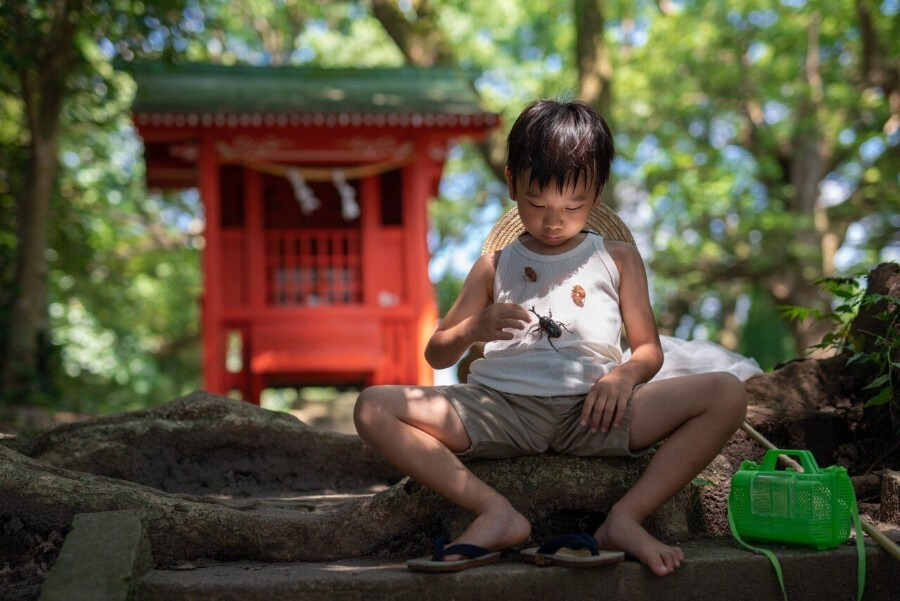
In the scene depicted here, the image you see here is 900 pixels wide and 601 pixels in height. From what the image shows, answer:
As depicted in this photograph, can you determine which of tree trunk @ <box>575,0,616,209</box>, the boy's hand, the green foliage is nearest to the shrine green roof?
tree trunk @ <box>575,0,616,209</box>

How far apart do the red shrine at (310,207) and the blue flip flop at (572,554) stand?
8.06 metres

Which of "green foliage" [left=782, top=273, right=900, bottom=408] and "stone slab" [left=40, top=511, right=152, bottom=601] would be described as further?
"green foliage" [left=782, top=273, right=900, bottom=408]

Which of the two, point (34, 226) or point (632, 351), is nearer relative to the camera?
point (632, 351)

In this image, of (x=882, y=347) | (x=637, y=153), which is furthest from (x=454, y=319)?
(x=637, y=153)

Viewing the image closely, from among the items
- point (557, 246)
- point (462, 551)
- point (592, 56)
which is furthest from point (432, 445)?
point (592, 56)

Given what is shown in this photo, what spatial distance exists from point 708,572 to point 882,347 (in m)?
1.53

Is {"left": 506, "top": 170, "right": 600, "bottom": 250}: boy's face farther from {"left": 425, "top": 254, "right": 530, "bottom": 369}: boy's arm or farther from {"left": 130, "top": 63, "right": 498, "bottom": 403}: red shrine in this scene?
{"left": 130, "top": 63, "right": 498, "bottom": 403}: red shrine

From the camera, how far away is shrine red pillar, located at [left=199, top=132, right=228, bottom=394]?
1034cm

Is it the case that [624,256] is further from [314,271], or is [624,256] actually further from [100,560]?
[314,271]

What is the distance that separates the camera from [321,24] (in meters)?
21.8

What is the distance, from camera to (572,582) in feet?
7.88

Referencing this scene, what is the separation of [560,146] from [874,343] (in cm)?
166

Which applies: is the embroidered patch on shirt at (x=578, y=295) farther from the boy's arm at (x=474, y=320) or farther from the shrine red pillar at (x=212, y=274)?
the shrine red pillar at (x=212, y=274)

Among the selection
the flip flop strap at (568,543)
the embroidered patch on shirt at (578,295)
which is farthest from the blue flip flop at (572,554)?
the embroidered patch on shirt at (578,295)
